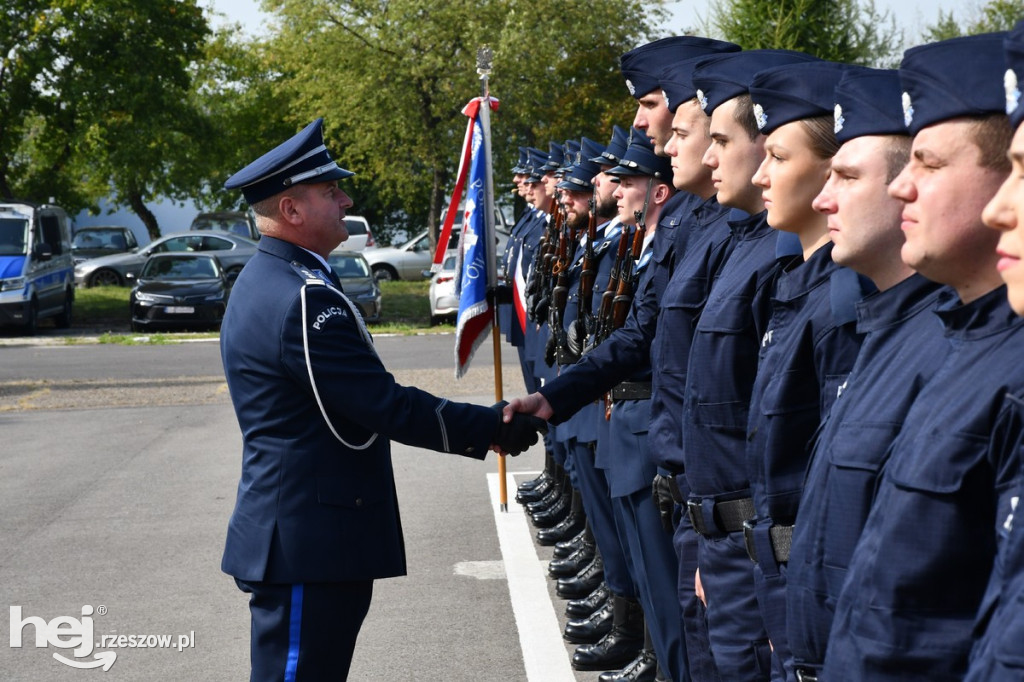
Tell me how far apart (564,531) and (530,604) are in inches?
50.8

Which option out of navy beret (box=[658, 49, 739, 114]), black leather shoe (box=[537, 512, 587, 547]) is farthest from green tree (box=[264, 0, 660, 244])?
navy beret (box=[658, 49, 739, 114])

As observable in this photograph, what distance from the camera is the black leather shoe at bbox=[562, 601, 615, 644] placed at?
21.0 feet

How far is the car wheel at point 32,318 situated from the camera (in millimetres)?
24875

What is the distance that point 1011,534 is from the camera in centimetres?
197

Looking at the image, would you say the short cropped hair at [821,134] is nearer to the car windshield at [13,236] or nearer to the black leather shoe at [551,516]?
the black leather shoe at [551,516]

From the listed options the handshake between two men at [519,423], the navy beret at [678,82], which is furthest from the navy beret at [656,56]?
the handshake between two men at [519,423]

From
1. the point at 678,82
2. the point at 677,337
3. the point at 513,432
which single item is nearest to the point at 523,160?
the point at 678,82

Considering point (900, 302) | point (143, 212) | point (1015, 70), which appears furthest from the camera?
point (143, 212)

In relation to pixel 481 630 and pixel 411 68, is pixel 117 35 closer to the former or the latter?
pixel 411 68

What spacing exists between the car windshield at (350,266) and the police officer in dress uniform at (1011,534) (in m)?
25.3

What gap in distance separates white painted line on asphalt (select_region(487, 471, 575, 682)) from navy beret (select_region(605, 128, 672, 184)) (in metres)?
2.18

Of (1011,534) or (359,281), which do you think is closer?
(1011,534)

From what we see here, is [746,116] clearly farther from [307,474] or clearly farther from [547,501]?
[547,501]

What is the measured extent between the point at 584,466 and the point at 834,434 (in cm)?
433
